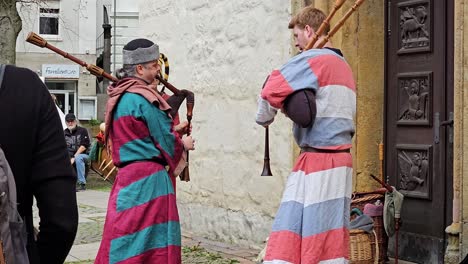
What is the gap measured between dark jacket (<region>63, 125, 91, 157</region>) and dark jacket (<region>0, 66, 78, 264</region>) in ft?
51.4

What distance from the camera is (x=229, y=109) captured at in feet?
30.1

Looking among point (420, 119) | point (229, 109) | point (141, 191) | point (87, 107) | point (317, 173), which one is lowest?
point (141, 191)

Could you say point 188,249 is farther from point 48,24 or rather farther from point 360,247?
point 48,24

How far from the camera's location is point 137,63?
5809 mm

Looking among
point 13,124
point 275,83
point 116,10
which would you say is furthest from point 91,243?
point 116,10

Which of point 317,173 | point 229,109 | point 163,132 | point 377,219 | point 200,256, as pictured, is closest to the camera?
point 317,173

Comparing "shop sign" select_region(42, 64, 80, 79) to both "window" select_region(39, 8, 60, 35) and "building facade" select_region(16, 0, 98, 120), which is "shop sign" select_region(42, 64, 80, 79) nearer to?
"building facade" select_region(16, 0, 98, 120)

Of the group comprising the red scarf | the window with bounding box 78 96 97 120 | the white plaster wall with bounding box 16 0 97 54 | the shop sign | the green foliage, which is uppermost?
the white plaster wall with bounding box 16 0 97 54

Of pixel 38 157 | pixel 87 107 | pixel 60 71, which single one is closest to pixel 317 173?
pixel 38 157

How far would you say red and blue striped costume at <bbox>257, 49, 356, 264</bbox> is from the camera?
4793mm

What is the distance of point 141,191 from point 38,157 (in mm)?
3005

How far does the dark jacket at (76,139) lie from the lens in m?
18.3

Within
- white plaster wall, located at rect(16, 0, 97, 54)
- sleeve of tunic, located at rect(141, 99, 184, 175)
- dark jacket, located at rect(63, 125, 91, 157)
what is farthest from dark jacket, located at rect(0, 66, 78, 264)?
white plaster wall, located at rect(16, 0, 97, 54)

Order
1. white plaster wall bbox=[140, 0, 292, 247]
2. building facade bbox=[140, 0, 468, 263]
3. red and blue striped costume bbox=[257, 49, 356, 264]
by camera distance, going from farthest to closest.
Result: white plaster wall bbox=[140, 0, 292, 247] → building facade bbox=[140, 0, 468, 263] → red and blue striped costume bbox=[257, 49, 356, 264]
